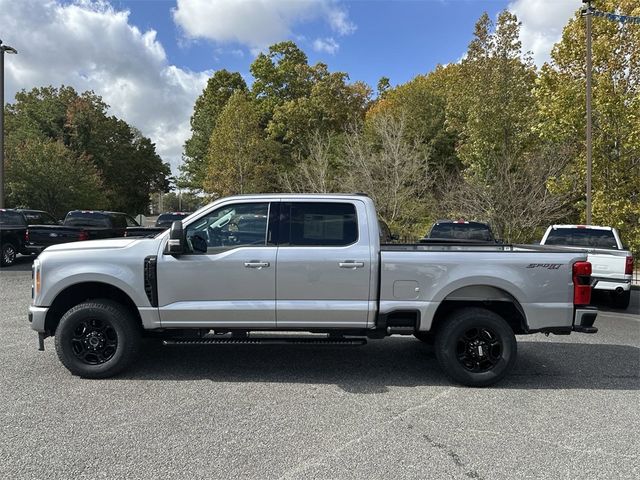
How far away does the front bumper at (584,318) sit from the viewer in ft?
16.6

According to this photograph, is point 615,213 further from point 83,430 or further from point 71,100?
point 71,100

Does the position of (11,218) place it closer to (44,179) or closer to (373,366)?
(373,366)

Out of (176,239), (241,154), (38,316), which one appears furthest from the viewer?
(241,154)

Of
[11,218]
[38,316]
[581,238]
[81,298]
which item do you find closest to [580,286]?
[81,298]

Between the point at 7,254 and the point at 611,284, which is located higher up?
the point at 611,284

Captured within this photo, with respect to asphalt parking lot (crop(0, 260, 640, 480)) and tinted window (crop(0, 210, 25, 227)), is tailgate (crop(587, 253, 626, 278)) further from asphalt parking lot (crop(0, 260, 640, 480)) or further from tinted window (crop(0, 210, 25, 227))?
tinted window (crop(0, 210, 25, 227))

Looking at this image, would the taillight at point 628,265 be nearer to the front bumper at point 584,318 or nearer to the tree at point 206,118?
the front bumper at point 584,318

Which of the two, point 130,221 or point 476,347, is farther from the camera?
point 130,221

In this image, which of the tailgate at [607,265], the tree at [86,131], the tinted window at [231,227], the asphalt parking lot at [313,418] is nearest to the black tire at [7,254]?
the asphalt parking lot at [313,418]

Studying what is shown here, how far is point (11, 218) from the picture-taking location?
1544 centimetres

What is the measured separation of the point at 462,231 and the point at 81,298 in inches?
389

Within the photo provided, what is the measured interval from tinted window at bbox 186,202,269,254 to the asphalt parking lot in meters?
1.44

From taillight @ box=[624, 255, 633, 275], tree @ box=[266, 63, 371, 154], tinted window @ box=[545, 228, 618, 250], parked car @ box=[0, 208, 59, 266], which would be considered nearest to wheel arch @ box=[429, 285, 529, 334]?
taillight @ box=[624, 255, 633, 275]

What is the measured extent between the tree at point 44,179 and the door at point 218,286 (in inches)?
1117
